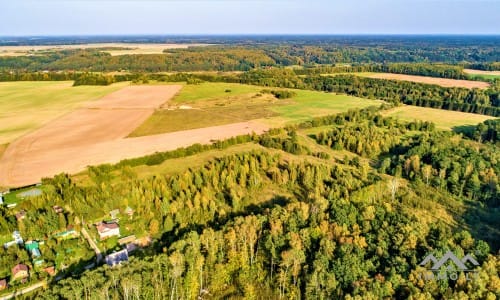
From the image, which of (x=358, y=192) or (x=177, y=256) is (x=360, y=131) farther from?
(x=177, y=256)

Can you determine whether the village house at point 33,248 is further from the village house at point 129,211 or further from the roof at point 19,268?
the village house at point 129,211

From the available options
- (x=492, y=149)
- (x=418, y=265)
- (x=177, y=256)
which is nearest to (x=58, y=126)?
(x=177, y=256)

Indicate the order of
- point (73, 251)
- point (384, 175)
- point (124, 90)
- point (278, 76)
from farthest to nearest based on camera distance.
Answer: point (278, 76)
point (124, 90)
point (384, 175)
point (73, 251)

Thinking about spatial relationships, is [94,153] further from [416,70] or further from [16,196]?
[416,70]

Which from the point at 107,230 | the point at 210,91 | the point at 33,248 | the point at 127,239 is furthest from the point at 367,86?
the point at 33,248

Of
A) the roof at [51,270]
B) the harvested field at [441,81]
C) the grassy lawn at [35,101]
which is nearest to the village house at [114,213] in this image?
the roof at [51,270]

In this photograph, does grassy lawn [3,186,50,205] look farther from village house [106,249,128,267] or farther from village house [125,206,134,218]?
village house [106,249,128,267]
